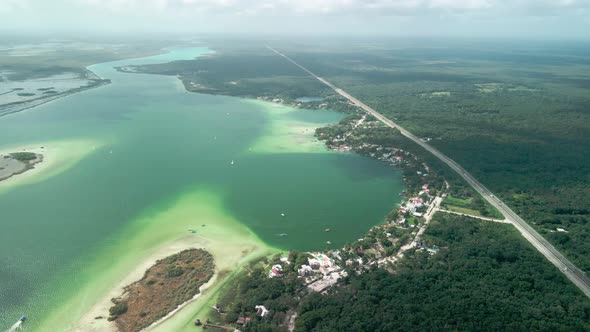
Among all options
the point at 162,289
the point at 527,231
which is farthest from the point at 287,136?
the point at 162,289

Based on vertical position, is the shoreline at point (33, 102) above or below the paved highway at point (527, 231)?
above

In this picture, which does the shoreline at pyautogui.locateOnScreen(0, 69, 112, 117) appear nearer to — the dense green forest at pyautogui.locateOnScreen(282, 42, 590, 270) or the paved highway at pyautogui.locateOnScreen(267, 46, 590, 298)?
the dense green forest at pyautogui.locateOnScreen(282, 42, 590, 270)

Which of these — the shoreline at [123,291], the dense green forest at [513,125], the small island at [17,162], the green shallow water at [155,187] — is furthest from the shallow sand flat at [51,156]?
the dense green forest at [513,125]

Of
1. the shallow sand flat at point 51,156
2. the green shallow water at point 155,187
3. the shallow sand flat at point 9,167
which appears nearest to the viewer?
the green shallow water at point 155,187

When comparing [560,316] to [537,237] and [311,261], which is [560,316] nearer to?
[537,237]

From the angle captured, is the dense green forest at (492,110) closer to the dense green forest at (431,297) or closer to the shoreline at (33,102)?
the dense green forest at (431,297)

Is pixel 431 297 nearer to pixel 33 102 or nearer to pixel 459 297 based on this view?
pixel 459 297
